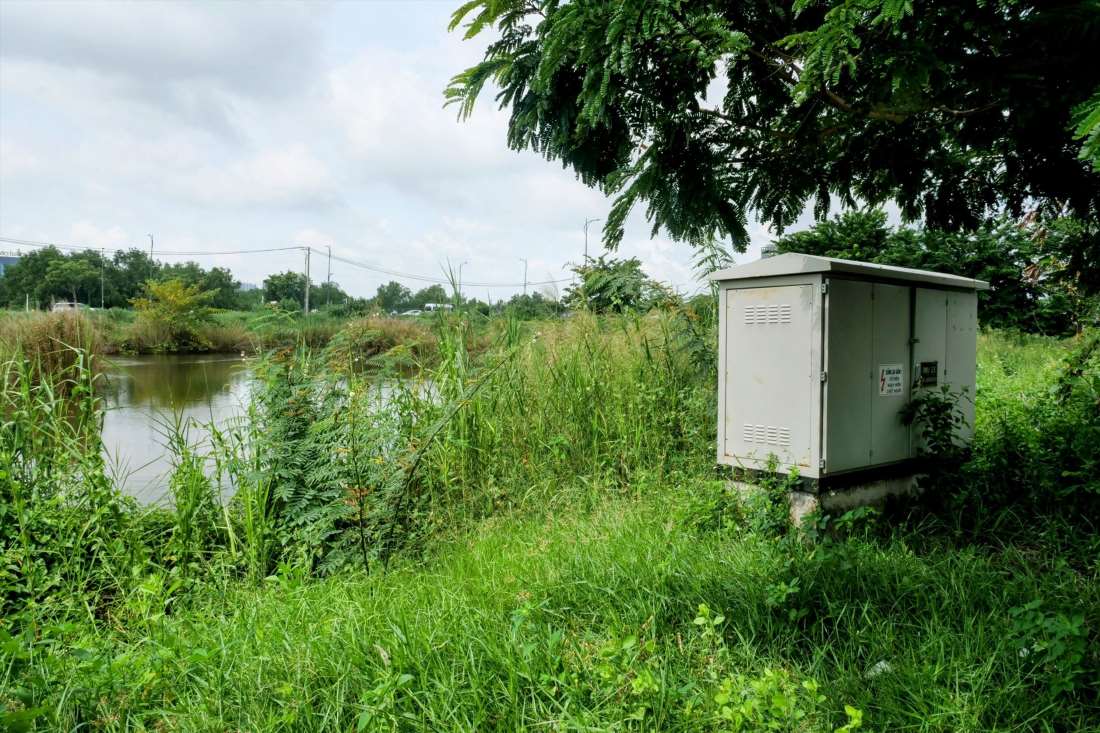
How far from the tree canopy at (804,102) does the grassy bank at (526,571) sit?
58.9 inches

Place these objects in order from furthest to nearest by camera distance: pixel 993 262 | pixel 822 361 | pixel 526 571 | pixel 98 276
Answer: pixel 98 276, pixel 993 262, pixel 822 361, pixel 526 571

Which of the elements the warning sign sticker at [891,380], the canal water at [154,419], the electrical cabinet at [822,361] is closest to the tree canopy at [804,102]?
the electrical cabinet at [822,361]

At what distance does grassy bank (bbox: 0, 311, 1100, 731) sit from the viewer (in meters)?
1.96

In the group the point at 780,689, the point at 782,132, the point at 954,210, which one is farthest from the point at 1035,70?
the point at 780,689

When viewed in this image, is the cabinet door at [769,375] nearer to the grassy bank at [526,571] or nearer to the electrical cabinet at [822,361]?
the electrical cabinet at [822,361]

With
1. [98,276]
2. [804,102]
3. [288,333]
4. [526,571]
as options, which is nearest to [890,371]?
[804,102]

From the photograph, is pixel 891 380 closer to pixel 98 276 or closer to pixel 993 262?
pixel 993 262

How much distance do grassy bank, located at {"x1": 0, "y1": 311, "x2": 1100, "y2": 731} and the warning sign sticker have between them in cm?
56

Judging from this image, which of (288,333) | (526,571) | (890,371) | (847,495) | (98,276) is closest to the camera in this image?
(526,571)

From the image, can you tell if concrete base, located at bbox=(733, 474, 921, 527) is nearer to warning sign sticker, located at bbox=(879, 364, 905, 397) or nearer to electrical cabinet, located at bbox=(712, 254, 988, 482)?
electrical cabinet, located at bbox=(712, 254, 988, 482)

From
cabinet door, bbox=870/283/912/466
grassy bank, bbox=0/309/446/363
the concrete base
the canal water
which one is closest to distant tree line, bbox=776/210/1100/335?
cabinet door, bbox=870/283/912/466

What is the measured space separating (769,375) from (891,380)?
32.5 inches

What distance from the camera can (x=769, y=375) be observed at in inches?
143

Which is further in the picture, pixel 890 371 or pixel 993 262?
pixel 993 262
